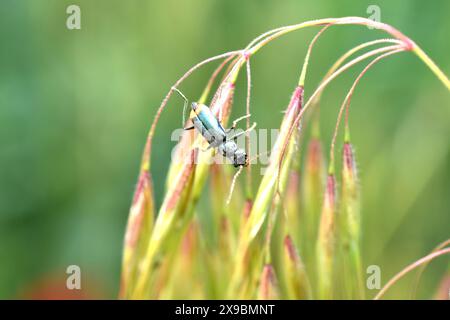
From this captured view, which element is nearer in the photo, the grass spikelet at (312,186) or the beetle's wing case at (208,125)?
the beetle's wing case at (208,125)

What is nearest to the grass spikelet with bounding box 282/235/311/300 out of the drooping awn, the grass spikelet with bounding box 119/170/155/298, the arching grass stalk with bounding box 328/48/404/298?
the arching grass stalk with bounding box 328/48/404/298

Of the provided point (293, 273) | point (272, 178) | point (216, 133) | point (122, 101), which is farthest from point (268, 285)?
point (122, 101)

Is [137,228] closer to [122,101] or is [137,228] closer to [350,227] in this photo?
[350,227]

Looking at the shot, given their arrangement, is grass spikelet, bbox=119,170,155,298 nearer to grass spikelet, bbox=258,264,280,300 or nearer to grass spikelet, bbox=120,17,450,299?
grass spikelet, bbox=120,17,450,299

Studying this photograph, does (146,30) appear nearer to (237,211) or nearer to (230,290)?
(237,211)

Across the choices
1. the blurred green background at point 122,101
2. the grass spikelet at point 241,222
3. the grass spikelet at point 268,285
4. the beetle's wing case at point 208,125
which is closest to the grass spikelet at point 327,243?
the grass spikelet at point 241,222

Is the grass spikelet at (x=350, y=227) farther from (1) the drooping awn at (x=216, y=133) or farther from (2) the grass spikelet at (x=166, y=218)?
(2) the grass spikelet at (x=166, y=218)
